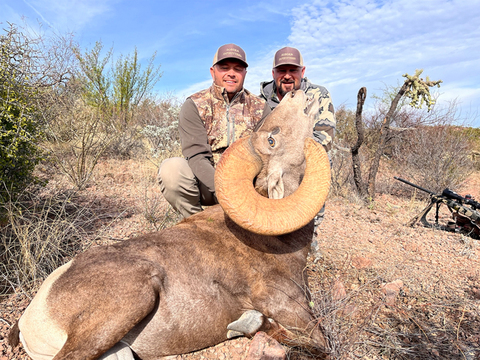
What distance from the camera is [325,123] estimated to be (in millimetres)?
5215

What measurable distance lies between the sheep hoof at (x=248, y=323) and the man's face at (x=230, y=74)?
3.04m

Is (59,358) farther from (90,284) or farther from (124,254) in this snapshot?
(124,254)

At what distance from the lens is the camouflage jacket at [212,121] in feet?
14.5

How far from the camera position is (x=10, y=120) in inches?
153

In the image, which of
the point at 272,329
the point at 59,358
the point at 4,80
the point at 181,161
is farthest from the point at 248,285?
the point at 4,80

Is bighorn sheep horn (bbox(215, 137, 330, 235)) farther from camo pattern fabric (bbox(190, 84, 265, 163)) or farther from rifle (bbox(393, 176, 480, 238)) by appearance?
rifle (bbox(393, 176, 480, 238))

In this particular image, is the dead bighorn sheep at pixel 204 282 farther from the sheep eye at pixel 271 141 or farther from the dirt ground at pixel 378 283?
the dirt ground at pixel 378 283

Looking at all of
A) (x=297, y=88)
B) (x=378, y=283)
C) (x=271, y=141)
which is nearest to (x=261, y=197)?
(x=271, y=141)

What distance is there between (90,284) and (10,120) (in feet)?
9.29

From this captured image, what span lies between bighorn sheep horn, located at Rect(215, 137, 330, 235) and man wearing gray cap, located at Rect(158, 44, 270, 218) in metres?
1.44

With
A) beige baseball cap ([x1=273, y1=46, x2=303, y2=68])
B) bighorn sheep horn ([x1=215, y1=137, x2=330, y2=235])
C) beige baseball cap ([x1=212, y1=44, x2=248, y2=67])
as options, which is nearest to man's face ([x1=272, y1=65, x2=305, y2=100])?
beige baseball cap ([x1=273, y1=46, x2=303, y2=68])

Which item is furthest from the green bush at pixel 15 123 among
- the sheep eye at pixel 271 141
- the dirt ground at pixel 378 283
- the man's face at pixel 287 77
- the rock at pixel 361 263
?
the rock at pixel 361 263

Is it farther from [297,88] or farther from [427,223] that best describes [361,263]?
[427,223]

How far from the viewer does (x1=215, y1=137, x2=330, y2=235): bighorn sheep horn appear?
8.56ft
